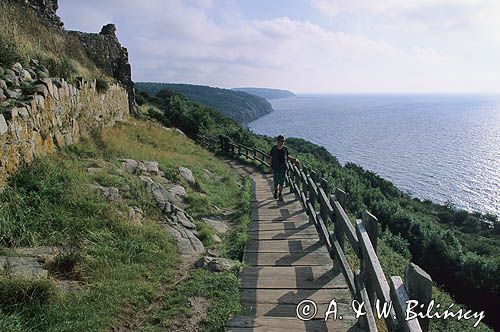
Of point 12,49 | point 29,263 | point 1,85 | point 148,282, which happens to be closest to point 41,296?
point 29,263

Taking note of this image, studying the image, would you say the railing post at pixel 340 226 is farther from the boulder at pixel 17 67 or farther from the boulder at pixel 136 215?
the boulder at pixel 17 67

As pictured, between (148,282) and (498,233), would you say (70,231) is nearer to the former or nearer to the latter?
(148,282)

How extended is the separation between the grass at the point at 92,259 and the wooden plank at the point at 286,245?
388 mm

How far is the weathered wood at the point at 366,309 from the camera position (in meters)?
3.63

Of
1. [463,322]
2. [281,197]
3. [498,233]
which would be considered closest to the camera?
[463,322]

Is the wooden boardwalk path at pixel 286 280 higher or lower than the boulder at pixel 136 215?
lower

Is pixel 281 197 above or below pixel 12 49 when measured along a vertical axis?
below

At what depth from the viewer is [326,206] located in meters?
6.43

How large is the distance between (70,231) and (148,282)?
4.79 ft

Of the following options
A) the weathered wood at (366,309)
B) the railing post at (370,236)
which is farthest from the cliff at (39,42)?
the weathered wood at (366,309)

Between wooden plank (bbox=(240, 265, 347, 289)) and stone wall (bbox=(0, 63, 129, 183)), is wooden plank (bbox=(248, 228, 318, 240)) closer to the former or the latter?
wooden plank (bbox=(240, 265, 347, 289))

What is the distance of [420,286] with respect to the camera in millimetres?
2271

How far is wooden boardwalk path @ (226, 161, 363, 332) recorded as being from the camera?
414 centimetres

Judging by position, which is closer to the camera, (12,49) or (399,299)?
(399,299)
